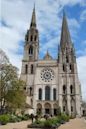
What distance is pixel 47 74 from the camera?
74.7 metres

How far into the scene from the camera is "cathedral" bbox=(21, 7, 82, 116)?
70125 mm

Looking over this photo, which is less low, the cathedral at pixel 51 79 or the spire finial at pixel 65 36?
the spire finial at pixel 65 36

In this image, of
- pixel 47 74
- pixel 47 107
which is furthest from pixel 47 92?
pixel 47 74

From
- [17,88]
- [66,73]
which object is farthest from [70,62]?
[17,88]

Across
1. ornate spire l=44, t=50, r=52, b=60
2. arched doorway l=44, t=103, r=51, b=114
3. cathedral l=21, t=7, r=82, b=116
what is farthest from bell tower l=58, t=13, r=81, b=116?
ornate spire l=44, t=50, r=52, b=60

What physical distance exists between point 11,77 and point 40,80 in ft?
121

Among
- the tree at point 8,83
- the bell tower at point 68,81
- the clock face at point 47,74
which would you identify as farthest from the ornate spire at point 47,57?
the tree at point 8,83

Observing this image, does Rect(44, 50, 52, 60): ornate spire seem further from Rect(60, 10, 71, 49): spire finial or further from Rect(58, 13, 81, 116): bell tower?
Rect(60, 10, 71, 49): spire finial

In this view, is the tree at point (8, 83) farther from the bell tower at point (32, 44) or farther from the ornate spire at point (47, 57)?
the ornate spire at point (47, 57)

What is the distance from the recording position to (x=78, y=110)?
6950cm

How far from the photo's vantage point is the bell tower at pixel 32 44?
3042 inches

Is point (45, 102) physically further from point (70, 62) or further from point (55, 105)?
point (70, 62)

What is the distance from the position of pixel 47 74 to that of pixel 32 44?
40.6ft

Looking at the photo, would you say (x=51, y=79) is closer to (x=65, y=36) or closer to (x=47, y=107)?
(x=47, y=107)
